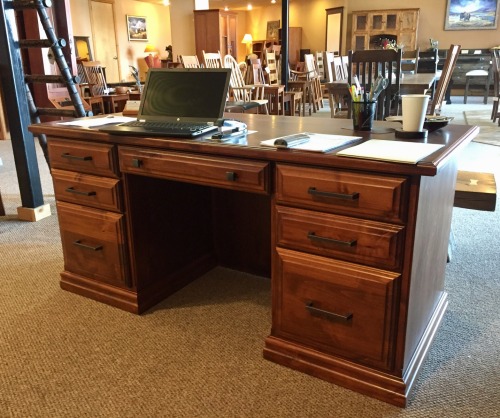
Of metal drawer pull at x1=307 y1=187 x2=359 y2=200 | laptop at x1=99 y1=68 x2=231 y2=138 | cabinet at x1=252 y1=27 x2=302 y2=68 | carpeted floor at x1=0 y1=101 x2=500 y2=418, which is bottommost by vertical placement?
carpeted floor at x1=0 y1=101 x2=500 y2=418

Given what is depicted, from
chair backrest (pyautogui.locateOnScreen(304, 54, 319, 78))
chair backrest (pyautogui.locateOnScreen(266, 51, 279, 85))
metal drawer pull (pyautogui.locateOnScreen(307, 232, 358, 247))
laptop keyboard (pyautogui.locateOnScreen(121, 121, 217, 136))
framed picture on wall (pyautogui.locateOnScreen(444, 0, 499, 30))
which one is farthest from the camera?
framed picture on wall (pyautogui.locateOnScreen(444, 0, 499, 30))

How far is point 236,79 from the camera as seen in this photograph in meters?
6.10

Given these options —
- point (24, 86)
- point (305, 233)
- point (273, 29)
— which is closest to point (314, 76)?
point (273, 29)

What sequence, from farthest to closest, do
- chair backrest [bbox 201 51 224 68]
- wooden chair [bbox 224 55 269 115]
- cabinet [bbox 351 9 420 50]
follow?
cabinet [bbox 351 9 420 50] → chair backrest [bbox 201 51 224 68] → wooden chair [bbox 224 55 269 115]

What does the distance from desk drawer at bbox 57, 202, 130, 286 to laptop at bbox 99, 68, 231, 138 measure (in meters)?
Result: 0.37

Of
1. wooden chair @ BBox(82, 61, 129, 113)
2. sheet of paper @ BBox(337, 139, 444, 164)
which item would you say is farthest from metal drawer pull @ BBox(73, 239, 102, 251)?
wooden chair @ BBox(82, 61, 129, 113)

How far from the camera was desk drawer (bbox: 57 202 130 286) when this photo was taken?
1.82 m

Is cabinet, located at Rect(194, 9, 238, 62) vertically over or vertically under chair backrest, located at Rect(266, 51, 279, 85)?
over

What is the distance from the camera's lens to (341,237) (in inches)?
51.3

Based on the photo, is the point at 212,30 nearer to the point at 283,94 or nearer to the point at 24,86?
the point at 283,94

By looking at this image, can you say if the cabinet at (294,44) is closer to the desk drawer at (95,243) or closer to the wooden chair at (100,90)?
the wooden chair at (100,90)

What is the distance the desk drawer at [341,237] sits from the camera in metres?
1.24

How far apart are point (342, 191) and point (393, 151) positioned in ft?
0.56

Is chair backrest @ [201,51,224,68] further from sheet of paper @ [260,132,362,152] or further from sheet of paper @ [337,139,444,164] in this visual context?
sheet of paper @ [337,139,444,164]
